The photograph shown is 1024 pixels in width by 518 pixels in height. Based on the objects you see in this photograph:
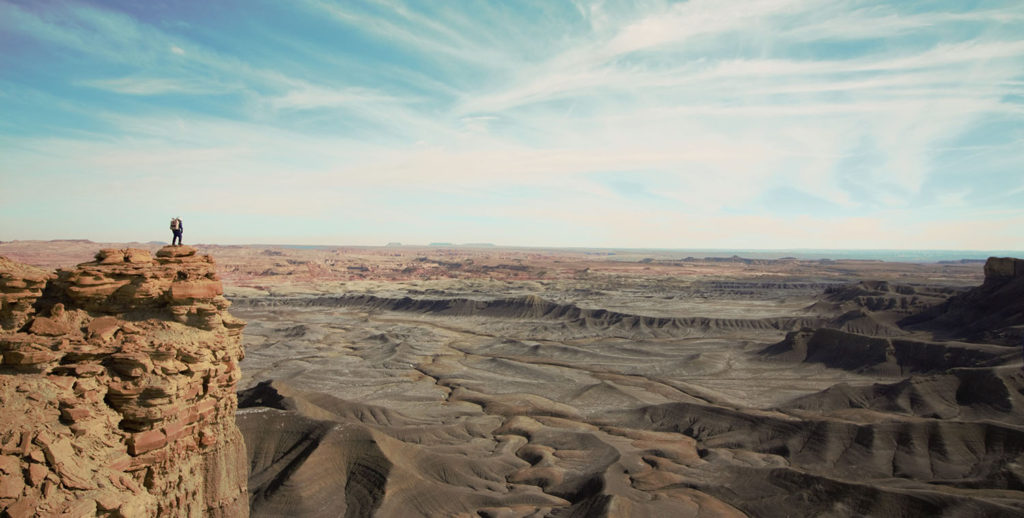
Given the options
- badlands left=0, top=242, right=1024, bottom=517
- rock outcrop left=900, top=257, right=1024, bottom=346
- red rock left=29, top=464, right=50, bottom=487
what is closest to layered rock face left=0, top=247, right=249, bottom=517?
red rock left=29, top=464, right=50, bottom=487

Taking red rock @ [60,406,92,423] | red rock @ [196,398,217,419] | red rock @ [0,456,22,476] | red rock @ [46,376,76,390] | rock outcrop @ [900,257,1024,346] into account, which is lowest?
rock outcrop @ [900,257,1024,346]

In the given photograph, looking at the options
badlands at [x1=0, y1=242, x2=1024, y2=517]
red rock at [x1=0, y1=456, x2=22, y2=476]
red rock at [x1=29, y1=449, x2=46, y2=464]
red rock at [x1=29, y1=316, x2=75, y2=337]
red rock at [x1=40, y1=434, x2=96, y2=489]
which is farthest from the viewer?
badlands at [x1=0, y1=242, x2=1024, y2=517]

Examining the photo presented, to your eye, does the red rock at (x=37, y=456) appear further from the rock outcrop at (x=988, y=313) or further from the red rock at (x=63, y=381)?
the rock outcrop at (x=988, y=313)

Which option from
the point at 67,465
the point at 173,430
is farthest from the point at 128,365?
the point at 67,465

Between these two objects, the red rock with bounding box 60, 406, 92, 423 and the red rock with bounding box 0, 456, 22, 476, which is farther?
the red rock with bounding box 60, 406, 92, 423

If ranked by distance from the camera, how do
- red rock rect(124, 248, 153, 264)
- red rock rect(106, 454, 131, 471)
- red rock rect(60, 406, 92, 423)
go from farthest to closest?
1. red rock rect(124, 248, 153, 264)
2. red rock rect(106, 454, 131, 471)
3. red rock rect(60, 406, 92, 423)

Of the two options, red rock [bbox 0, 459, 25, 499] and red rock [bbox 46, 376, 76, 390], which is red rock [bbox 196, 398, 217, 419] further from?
red rock [bbox 0, 459, 25, 499]

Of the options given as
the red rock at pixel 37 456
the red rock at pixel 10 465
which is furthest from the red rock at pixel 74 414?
the red rock at pixel 10 465
